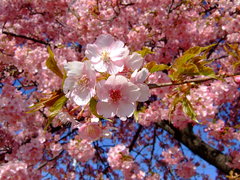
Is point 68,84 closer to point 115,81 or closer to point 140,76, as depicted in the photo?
point 115,81

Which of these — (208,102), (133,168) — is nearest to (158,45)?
(208,102)

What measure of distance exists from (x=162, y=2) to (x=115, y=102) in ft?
13.7

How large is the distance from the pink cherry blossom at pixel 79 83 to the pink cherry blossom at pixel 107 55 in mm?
48

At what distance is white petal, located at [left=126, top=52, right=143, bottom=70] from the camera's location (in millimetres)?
1027

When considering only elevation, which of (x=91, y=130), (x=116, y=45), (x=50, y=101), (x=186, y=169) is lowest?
(x=186, y=169)

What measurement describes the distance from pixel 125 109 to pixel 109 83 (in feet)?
0.51

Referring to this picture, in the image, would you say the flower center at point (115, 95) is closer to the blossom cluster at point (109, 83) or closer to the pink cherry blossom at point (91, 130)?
the blossom cluster at point (109, 83)

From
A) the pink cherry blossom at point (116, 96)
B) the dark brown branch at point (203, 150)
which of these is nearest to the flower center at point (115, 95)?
the pink cherry blossom at point (116, 96)

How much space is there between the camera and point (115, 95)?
1.03 meters

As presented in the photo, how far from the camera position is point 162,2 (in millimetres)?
4680

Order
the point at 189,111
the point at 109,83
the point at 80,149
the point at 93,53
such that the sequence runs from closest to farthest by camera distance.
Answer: the point at 109,83
the point at 93,53
the point at 189,111
the point at 80,149

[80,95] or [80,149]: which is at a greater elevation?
[80,95]

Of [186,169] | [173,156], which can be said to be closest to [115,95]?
[186,169]

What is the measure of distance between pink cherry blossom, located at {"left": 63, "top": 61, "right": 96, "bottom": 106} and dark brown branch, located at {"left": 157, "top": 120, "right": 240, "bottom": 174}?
395 centimetres
